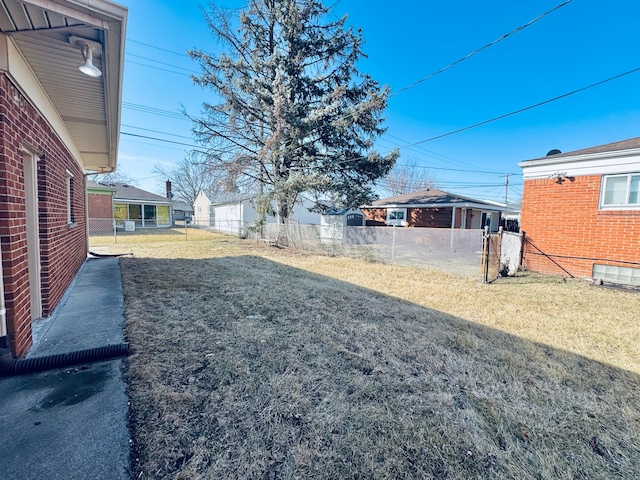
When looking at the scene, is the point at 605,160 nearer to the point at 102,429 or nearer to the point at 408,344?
the point at 408,344

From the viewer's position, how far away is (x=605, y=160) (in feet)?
21.4

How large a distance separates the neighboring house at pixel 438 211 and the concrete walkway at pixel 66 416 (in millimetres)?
14337

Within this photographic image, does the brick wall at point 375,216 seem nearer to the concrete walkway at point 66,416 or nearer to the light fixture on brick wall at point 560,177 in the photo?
the light fixture on brick wall at point 560,177

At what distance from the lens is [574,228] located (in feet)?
23.2

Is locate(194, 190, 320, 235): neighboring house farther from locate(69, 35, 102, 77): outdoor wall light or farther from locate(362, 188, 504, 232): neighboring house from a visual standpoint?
locate(69, 35, 102, 77): outdoor wall light

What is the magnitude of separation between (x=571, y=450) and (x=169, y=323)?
13.3 feet

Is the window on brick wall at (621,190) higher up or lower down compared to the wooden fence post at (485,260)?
higher up

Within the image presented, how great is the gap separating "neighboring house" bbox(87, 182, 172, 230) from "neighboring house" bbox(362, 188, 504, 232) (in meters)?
20.3

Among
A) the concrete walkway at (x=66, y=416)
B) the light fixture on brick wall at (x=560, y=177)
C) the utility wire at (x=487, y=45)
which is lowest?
the concrete walkway at (x=66, y=416)

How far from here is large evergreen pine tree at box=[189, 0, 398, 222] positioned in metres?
11.9

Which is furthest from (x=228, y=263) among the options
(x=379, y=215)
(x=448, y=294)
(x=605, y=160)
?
(x=379, y=215)

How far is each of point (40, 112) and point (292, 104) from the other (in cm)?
1000

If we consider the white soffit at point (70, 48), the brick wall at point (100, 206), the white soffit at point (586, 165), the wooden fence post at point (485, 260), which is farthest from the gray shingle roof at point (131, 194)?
the white soffit at point (586, 165)

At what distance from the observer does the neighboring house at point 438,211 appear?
1474cm
